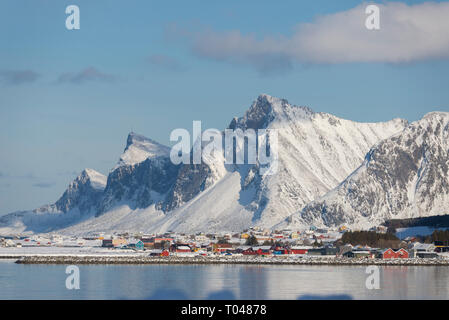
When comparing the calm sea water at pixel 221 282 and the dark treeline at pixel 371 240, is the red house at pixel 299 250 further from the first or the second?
the calm sea water at pixel 221 282

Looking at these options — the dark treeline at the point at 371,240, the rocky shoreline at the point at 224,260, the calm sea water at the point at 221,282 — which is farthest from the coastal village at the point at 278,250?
the calm sea water at the point at 221,282

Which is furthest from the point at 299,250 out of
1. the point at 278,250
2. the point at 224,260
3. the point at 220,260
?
the point at 220,260

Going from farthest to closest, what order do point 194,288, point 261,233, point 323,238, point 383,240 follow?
point 261,233, point 323,238, point 383,240, point 194,288

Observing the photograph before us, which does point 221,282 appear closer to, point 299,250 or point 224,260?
point 224,260
